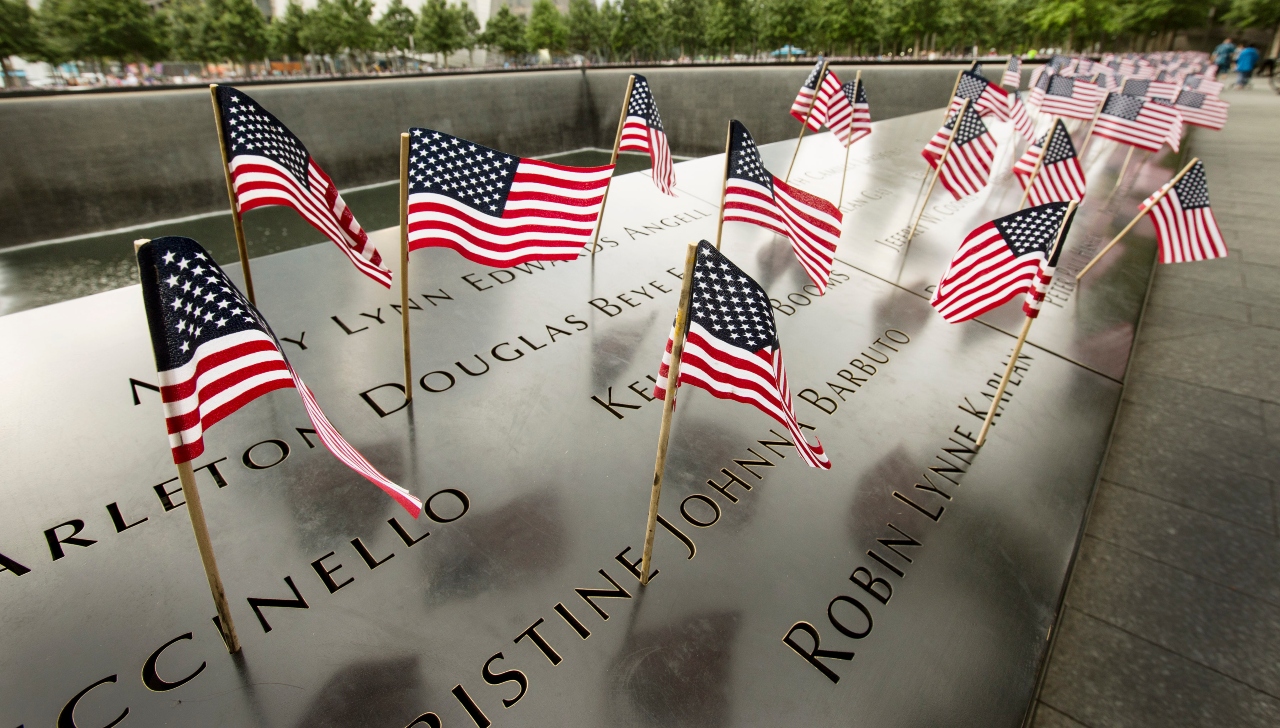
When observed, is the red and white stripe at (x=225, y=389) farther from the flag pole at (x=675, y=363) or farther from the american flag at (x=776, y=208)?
the american flag at (x=776, y=208)

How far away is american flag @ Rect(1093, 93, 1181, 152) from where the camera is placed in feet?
31.2

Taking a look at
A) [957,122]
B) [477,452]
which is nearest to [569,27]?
[957,122]

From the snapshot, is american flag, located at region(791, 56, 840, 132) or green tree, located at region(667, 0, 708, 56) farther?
green tree, located at region(667, 0, 708, 56)

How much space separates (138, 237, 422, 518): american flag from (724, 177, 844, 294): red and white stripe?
11.4 ft

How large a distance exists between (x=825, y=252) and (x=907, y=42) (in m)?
55.9

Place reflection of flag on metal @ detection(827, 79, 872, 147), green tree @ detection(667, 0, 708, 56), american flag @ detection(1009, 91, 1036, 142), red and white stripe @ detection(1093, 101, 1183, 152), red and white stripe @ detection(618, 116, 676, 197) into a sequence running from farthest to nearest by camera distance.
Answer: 1. green tree @ detection(667, 0, 708, 56)
2. american flag @ detection(1009, 91, 1036, 142)
3. red and white stripe @ detection(1093, 101, 1183, 152)
4. reflection of flag on metal @ detection(827, 79, 872, 147)
5. red and white stripe @ detection(618, 116, 676, 197)

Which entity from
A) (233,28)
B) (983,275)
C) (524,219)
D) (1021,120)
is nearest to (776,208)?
(983,275)

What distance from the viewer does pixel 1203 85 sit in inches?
648

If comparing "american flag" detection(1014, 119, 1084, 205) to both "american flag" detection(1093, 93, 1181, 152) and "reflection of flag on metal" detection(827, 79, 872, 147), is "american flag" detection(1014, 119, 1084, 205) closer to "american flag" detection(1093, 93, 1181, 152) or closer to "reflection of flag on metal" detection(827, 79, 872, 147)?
"reflection of flag on metal" detection(827, 79, 872, 147)

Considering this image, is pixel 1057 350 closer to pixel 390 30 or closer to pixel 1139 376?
pixel 1139 376

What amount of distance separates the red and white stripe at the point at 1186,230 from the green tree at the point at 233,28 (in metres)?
47.0

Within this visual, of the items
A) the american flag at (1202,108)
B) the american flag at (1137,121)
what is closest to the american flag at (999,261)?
the american flag at (1137,121)

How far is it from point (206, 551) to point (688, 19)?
6104 centimetres

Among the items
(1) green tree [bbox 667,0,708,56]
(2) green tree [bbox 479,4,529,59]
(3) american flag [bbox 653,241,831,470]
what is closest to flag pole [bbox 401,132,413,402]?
(3) american flag [bbox 653,241,831,470]
